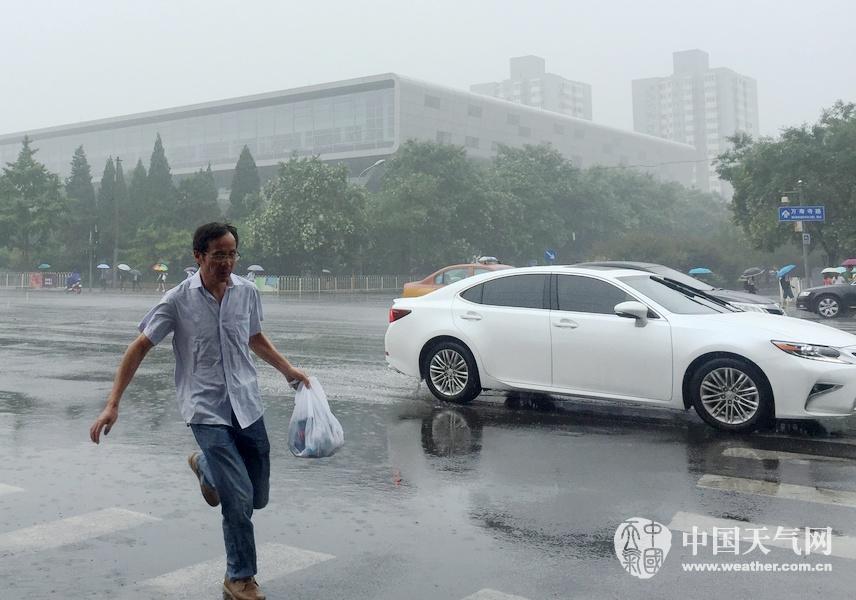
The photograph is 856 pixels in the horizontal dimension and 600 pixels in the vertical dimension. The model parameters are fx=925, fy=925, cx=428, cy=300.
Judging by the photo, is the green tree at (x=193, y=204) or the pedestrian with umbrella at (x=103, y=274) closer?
the green tree at (x=193, y=204)

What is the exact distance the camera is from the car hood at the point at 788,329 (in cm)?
771

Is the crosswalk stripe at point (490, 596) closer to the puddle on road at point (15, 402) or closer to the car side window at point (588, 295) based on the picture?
the car side window at point (588, 295)

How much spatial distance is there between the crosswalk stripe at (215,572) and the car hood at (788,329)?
4698 mm

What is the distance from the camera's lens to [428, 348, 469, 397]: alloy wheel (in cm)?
937

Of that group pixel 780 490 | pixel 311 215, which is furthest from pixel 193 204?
pixel 780 490

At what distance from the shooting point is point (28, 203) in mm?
64750

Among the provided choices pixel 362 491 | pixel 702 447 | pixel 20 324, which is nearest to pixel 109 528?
pixel 362 491

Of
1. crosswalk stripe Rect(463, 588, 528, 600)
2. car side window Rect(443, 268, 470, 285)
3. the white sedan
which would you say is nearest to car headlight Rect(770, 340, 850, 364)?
the white sedan

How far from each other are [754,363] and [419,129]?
3379 inches

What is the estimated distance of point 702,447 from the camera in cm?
723

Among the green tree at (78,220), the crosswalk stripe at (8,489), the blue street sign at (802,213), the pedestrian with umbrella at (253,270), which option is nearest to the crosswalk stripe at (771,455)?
the crosswalk stripe at (8,489)

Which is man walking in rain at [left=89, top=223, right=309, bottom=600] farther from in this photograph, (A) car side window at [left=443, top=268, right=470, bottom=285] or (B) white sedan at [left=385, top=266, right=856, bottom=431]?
(A) car side window at [left=443, top=268, right=470, bottom=285]

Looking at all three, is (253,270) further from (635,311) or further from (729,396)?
(729,396)

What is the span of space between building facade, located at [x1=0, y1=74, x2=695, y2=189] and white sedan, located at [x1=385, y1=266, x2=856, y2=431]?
76.4m
